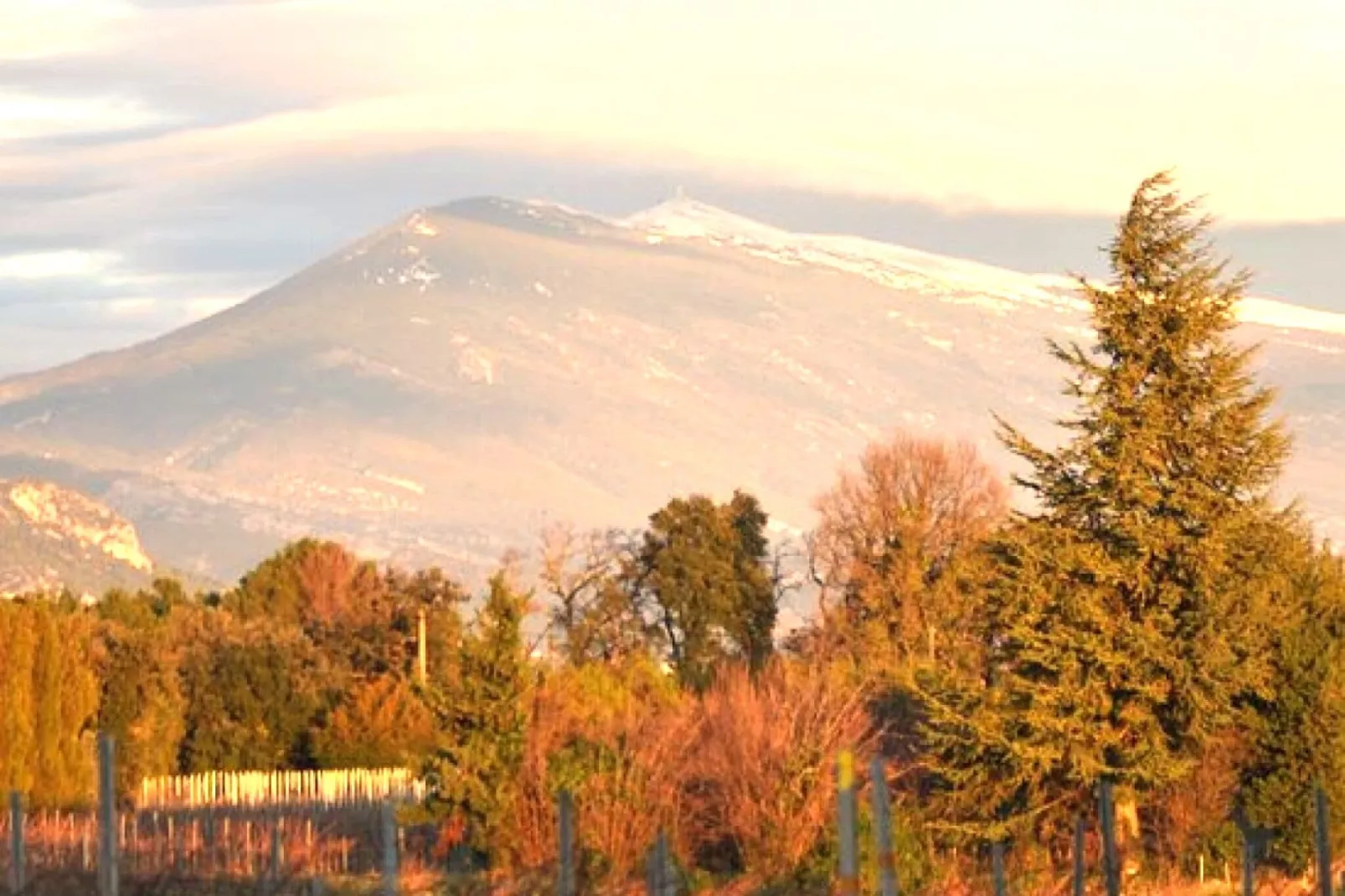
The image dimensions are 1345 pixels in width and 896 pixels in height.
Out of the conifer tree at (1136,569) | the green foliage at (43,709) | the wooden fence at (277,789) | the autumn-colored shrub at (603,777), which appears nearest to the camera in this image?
the autumn-colored shrub at (603,777)

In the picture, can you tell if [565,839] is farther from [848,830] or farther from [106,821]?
[848,830]

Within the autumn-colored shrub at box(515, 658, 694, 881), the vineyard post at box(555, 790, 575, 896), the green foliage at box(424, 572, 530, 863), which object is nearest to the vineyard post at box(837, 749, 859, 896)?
the vineyard post at box(555, 790, 575, 896)

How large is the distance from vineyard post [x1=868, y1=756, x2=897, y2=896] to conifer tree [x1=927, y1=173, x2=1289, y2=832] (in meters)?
36.2

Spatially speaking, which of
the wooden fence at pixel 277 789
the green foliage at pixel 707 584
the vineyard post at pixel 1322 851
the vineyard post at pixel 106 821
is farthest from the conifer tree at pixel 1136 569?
the green foliage at pixel 707 584

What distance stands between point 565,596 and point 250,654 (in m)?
23.7

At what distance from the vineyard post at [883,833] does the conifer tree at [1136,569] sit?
36.2m

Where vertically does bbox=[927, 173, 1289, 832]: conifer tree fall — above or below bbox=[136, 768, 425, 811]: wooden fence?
above

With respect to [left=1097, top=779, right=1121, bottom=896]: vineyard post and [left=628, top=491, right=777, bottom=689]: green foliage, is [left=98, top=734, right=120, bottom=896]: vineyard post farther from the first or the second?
[left=628, top=491, right=777, bottom=689]: green foliage

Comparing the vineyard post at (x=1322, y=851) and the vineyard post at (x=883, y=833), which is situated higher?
the vineyard post at (x=883, y=833)

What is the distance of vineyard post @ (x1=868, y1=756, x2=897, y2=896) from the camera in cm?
1823

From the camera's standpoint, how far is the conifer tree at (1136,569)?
56.2 metres

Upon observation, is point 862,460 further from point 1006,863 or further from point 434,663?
point 1006,863

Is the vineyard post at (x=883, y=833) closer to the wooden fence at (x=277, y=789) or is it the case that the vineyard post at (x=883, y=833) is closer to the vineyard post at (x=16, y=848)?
the vineyard post at (x=16, y=848)

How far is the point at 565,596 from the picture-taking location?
107750mm
